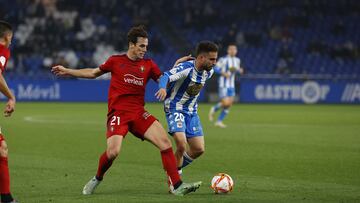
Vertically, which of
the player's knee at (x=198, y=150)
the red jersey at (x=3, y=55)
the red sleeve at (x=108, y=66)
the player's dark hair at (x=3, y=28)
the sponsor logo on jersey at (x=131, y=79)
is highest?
the player's dark hair at (x=3, y=28)

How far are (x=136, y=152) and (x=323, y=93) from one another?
19.9 metres

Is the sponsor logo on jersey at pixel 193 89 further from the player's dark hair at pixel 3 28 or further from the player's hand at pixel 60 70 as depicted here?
the player's dark hair at pixel 3 28

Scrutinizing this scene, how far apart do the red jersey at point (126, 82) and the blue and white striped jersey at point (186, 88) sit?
0.63 metres

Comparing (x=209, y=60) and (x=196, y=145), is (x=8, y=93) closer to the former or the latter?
(x=209, y=60)

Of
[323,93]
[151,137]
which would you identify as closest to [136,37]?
[151,137]

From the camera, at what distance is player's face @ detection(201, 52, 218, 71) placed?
9.32 meters

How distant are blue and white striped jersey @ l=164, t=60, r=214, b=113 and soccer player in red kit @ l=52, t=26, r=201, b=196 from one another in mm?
560

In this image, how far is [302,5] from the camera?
127 feet

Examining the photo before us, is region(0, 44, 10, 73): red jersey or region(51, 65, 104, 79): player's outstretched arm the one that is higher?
region(0, 44, 10, 73): red jersey

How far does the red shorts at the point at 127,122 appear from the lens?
28.9 ft

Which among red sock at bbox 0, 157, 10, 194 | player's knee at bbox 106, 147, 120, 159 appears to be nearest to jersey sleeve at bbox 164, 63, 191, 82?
player's knee at bbox 106, 147, 120, 159

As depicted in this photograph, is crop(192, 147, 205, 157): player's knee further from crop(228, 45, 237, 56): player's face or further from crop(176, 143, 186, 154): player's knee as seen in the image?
crop(228, 45, 237, 56): player's face

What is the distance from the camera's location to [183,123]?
9617 mm

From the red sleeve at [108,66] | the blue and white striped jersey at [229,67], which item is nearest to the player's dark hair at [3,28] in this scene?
the red sleeve at [108,66]
